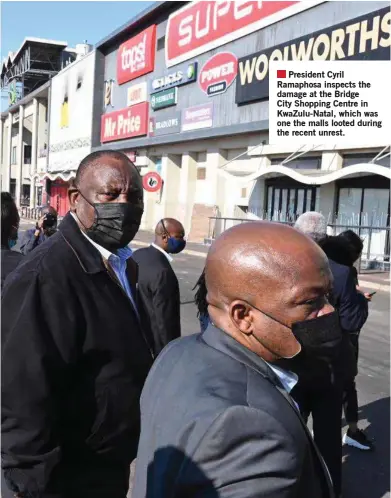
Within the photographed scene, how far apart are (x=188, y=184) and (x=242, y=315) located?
907 inches

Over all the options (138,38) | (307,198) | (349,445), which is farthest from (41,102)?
(349,445)

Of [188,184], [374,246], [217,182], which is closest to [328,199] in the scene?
[374,246]

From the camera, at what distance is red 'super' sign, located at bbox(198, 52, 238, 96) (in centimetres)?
2058

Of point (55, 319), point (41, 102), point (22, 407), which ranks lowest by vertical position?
point (22, 407)

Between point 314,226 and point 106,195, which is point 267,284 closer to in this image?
point 106,195

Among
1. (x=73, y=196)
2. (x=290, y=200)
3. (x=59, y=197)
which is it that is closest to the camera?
(x=73, y=196)

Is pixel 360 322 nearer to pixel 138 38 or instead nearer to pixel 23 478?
pixel 23 478

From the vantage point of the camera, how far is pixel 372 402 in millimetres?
5141

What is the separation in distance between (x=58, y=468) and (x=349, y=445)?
2.97 m

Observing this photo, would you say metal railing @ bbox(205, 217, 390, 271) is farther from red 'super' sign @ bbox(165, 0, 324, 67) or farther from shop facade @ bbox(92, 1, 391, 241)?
red 'super' sign @ bbox(165, 0, 324, 67)

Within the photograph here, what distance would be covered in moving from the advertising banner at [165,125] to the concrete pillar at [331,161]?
9.75 metres

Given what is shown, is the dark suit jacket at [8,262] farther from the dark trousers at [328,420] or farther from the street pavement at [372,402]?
the street pavement at [372,402]

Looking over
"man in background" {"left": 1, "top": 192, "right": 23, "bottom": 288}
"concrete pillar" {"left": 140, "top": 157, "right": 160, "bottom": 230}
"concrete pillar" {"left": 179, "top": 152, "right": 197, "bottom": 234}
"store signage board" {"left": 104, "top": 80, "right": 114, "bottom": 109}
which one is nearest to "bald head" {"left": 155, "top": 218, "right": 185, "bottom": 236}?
"man in background" {"left": 1, "top": 192, "right": 23, "bottom": 288}

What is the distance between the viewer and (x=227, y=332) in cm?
148
